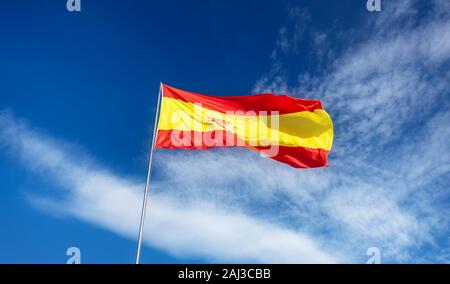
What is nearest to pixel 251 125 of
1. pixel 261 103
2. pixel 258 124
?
pixel 258 124

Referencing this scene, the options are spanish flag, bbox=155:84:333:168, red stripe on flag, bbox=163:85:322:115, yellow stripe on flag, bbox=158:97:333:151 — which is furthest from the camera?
red stripe on flag, bbox=163:85:322:115

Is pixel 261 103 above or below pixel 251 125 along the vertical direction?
above

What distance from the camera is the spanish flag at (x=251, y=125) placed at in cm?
1769

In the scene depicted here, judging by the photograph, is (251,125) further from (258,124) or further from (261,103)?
(261,103)

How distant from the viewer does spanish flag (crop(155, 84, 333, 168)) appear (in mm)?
Result: 17688

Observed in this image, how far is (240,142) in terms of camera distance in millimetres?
18094

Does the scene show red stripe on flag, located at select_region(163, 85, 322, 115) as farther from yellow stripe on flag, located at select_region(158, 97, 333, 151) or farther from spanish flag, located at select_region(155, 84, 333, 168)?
yellow stripe on flag, located at select_region(158, 97, 333, 151)

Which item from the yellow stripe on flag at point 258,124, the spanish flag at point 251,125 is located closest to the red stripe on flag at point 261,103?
the spanish flag at point 251,125

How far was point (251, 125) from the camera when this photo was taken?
1878 centimetres

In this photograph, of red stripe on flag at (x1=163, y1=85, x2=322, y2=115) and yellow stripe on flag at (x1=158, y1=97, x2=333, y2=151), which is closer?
yellow stripe on flag at (x1=158, y1=97, x2=333, y2=151)

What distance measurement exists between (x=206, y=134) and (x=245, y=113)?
2.29m

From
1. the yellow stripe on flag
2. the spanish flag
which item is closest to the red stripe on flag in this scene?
the spanish flag
